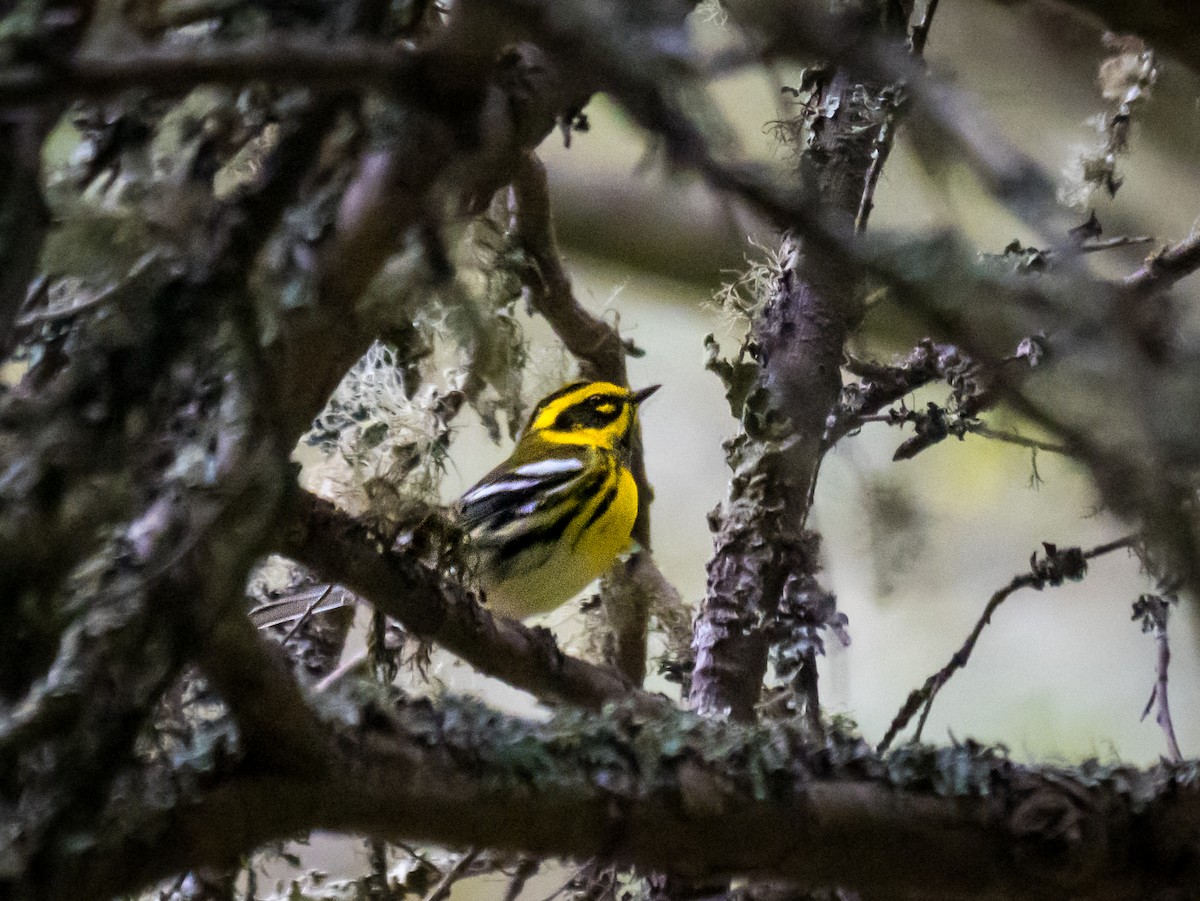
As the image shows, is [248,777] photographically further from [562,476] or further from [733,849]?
[562,476]

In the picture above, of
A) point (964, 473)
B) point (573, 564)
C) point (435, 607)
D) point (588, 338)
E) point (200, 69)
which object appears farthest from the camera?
point (964, 473)

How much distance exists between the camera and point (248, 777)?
0.69 meters

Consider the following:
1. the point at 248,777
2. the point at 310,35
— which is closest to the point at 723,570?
the point at 248,777

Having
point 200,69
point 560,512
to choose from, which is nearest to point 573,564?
point 560,512

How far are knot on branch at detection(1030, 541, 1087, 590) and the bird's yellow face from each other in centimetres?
87

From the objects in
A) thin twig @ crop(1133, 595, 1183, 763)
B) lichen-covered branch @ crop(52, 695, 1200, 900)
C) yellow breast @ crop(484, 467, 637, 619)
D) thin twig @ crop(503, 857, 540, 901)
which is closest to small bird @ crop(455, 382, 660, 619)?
yellow breast @ crop(484, 467, 637, 619)

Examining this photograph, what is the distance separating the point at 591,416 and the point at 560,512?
273mm

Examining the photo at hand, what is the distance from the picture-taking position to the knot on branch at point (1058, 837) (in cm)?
80

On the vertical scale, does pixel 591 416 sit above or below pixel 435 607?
above

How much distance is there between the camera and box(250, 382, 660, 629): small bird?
1.97 meters

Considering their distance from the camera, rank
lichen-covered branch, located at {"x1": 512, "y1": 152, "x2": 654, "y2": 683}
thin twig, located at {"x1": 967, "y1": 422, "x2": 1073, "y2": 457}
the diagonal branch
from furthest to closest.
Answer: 1. lichen-covered branch, located at {"x1": 512, "y1": 152, "x2": 654, "y2": 683}
2. the diagonal branch
3. thin twig, located at {"x1": 967, "y1": 422, "x2": 1073, "y2": 457}

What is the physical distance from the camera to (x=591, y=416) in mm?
2289

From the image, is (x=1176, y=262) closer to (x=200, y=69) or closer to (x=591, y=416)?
(x=200, y=69)

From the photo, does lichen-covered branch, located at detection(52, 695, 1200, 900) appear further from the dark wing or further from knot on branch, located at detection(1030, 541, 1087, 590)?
the dark wing
